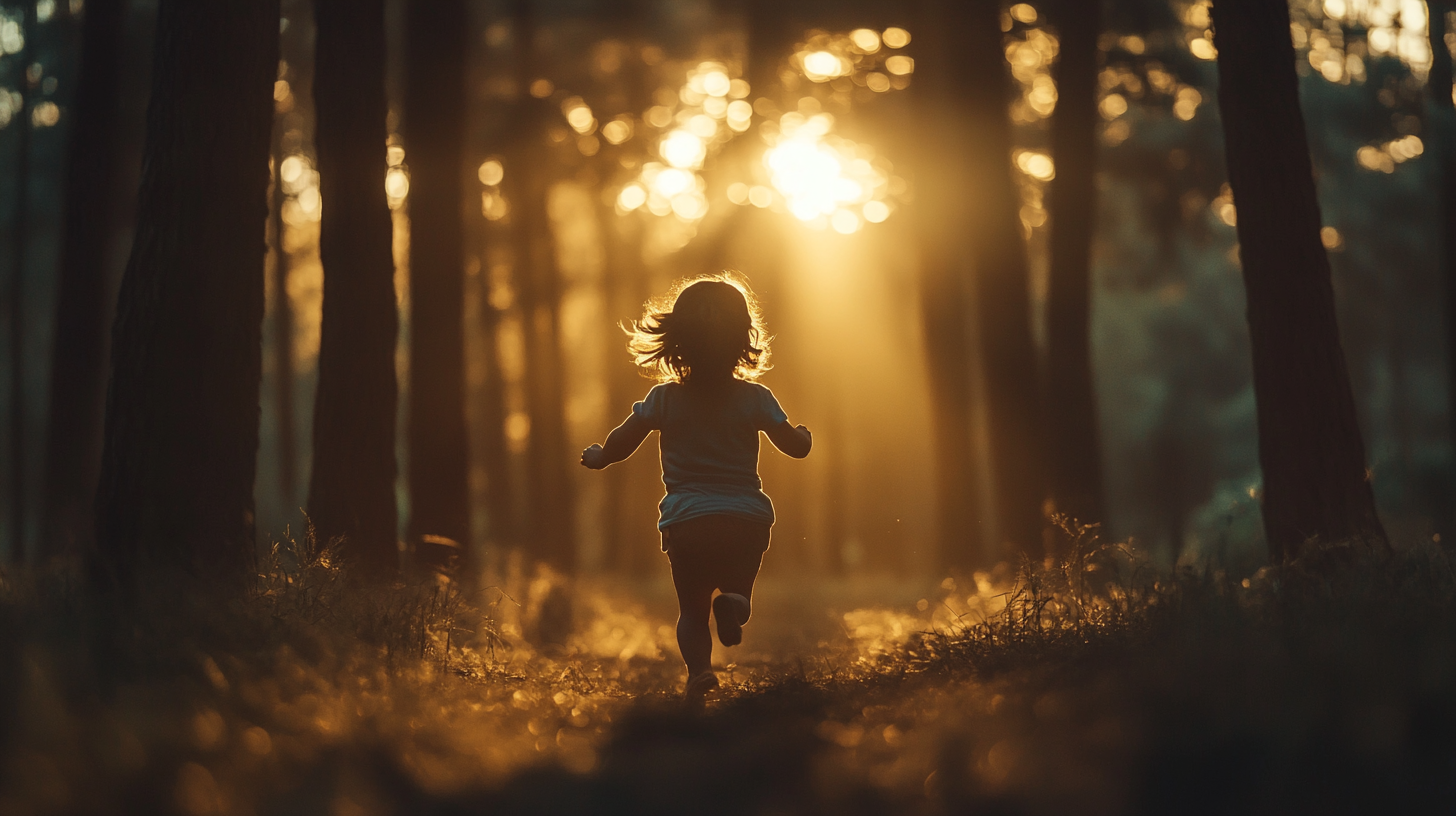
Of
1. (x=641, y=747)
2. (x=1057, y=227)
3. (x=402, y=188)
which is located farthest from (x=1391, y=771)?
(x=402, y=188)

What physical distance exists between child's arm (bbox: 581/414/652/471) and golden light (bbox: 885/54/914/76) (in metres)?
Result: 12.4

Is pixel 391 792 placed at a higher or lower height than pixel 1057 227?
lower

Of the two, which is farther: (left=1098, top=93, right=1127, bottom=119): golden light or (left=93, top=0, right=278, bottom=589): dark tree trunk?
(left=1098, top=93, right=1127, bottom=119): golden light

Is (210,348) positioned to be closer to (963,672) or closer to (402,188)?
(963,672)

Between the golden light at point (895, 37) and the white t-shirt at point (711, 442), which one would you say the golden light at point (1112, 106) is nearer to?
the golden light at point (895, 37)

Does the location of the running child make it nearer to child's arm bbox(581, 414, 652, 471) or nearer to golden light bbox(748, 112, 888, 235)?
child's arm bbox(581, 414, 652, 471)

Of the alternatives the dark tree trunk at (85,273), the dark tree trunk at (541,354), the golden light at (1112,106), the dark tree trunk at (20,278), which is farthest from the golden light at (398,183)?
the golden light at (1112,106)

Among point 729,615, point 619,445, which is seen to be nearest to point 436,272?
point 619,445

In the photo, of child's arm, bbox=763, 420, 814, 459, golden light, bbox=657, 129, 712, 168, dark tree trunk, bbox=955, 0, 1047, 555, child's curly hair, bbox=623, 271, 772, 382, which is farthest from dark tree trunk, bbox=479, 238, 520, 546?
child's arm, bbox=763, 420, 814, 459

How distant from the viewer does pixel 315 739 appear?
139 inches

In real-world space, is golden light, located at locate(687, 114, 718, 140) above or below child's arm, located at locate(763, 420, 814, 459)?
above

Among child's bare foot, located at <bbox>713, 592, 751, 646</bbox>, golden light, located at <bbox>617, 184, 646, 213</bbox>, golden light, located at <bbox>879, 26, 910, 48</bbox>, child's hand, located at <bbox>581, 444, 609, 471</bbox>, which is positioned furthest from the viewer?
golden light, located at <bbox>617, 184, 646, 213</bbox>

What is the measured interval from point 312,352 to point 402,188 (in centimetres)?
1607

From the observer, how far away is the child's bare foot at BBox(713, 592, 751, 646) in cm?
591
